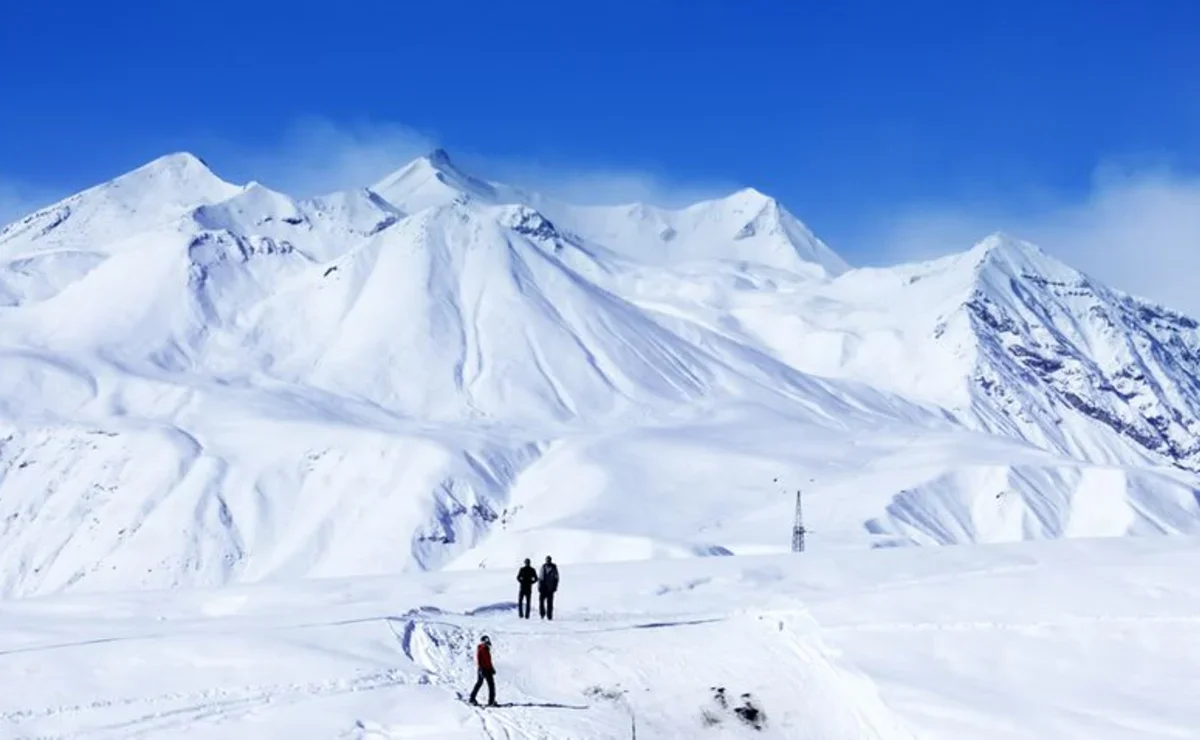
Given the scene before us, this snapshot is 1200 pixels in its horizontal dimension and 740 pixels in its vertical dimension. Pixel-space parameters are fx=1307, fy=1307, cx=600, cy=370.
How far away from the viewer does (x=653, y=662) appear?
30922 millimetres

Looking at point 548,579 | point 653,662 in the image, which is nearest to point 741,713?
point 653,662

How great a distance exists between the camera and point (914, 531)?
138 m

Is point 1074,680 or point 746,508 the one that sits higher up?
point 746,508

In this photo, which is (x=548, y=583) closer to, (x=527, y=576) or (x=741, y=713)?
(x=527, y=576)

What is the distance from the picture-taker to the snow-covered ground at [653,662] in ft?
82.9

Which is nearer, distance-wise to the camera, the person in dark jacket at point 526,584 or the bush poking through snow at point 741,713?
the bush poking through snow at point 741,713

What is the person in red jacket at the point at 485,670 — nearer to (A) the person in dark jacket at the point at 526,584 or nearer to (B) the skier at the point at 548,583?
(B) the skier at the point at 548,583

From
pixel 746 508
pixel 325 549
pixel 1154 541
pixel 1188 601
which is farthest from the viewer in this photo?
pixel 325 549

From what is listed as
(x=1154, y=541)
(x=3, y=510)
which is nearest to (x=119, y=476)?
(x=3, y=510)

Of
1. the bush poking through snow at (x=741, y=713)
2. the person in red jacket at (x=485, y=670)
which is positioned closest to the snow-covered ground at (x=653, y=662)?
the bush poking through snow at (x=741, y=713)

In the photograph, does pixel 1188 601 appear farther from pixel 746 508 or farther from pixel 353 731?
pixel 746 508

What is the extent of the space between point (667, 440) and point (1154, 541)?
434 feet

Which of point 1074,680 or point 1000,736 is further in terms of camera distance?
point 1074,680

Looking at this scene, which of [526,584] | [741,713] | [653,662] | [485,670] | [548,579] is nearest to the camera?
[485,670]
